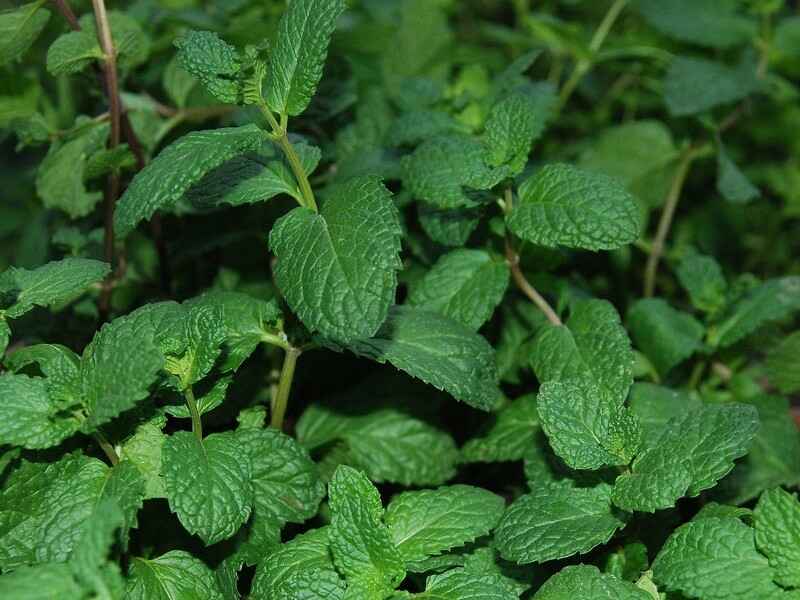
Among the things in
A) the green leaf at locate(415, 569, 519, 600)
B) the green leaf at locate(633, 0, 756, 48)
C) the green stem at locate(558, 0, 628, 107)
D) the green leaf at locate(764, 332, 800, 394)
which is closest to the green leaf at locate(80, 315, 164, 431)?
the green leaf at locate(415, 569, 519, 600)

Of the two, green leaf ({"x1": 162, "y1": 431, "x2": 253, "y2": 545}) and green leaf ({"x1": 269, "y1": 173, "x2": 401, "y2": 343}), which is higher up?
green leaf ({"x1": 269, "y1": 173, "x2": 401, "y2": 343})

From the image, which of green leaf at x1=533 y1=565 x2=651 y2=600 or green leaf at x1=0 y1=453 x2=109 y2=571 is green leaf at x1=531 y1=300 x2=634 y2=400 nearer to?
green leaf at x1=533 y1=565 x2=651 y2=600

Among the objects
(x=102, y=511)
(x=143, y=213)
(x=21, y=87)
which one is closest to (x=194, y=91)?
(x=21, y=87)

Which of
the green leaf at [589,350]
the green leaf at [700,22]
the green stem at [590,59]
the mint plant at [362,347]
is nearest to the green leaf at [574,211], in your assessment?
the mint plant at [362,347]

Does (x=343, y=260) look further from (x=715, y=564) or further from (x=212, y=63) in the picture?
(x=715, y=564)

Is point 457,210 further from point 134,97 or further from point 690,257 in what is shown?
Result: point 134,97

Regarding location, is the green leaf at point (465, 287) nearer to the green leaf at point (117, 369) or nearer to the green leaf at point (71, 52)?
the green leaf at point (117, 369)

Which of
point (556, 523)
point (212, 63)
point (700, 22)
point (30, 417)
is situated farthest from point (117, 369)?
point (700, 22)
